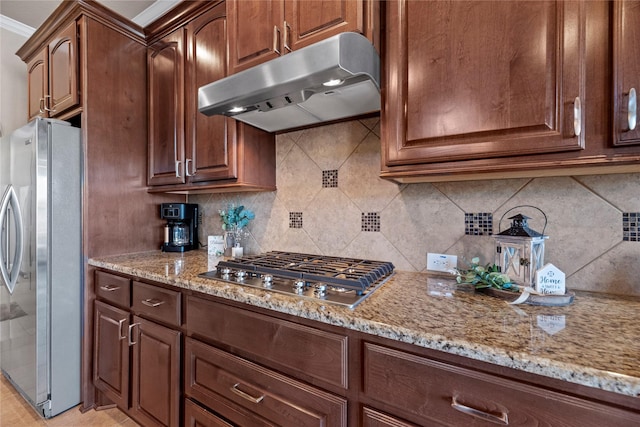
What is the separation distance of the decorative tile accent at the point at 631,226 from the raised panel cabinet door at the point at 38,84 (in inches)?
127

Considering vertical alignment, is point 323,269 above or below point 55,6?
below

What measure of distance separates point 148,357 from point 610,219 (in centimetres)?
200

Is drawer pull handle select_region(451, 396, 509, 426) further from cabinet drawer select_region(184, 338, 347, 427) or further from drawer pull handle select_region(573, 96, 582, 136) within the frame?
drawer pull handle select_region(573, 96, 582, 136)

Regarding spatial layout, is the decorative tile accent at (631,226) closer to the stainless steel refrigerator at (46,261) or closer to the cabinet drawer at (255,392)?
the cabinet drawer at (255,392)

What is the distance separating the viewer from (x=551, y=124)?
2.72 ft

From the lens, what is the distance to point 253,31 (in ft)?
4.36

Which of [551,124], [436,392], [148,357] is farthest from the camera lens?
[148,357]

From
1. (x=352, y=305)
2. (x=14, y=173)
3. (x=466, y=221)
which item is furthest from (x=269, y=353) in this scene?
(x=14, y=173)

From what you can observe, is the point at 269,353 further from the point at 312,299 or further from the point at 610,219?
the point at 610,219

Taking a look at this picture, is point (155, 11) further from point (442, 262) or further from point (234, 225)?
point (442, 262)

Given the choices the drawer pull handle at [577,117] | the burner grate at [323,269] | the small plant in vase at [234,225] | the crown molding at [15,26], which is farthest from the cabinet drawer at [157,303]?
the crown molding at [15,26]

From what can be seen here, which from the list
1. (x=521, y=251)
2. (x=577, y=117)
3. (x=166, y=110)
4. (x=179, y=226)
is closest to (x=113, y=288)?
(x=179, y=226)

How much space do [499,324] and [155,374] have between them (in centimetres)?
146

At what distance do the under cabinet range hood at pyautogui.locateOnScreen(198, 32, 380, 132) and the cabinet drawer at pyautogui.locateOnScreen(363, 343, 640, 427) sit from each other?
34.8 inches
